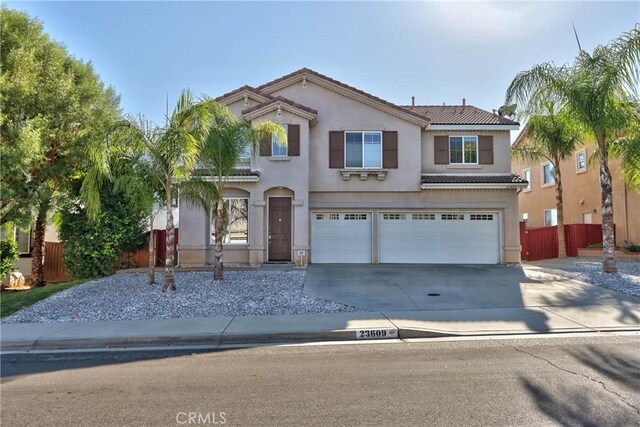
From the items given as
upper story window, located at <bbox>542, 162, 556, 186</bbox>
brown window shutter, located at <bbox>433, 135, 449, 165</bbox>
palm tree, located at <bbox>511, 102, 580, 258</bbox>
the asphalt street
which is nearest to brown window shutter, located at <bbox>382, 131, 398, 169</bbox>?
brown window shutter, located at <bbox>433, 135, 449, 165</bbox>

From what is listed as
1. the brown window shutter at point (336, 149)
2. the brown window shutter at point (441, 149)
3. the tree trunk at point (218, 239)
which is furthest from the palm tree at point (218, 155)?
the brown window shutter at point (441, 149)

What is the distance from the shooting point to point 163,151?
406 inches

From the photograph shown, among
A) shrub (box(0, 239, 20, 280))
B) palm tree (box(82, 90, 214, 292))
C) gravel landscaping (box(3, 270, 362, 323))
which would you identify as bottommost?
gravel landscaping (box(3, 270, 362, 323))

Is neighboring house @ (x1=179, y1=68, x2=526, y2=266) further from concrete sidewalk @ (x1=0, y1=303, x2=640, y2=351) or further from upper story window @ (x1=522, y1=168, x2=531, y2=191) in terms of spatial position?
upper story window @ (x1=522, y1=168, x2=531, y2=191)

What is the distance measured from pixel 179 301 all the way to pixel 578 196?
2316 cm

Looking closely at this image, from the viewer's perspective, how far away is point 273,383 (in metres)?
5.20

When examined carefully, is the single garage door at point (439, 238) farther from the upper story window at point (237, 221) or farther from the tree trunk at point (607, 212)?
the upper story window at point (237, 221)

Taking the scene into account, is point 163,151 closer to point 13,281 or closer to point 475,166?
point 13,281

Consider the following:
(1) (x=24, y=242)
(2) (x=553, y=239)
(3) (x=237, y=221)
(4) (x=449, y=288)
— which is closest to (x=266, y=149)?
(3) (x=237, y=221)

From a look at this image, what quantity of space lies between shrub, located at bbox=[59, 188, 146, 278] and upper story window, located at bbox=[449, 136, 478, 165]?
41.5 feet

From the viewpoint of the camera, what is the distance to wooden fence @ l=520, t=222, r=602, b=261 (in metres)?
21.0

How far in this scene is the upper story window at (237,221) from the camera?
16.3 meters

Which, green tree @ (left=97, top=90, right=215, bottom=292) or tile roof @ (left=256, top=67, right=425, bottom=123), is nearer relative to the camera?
green tree @ (left=97, top=90, right=215, bottom=292)

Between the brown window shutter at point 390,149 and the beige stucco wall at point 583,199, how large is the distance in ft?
28.9
